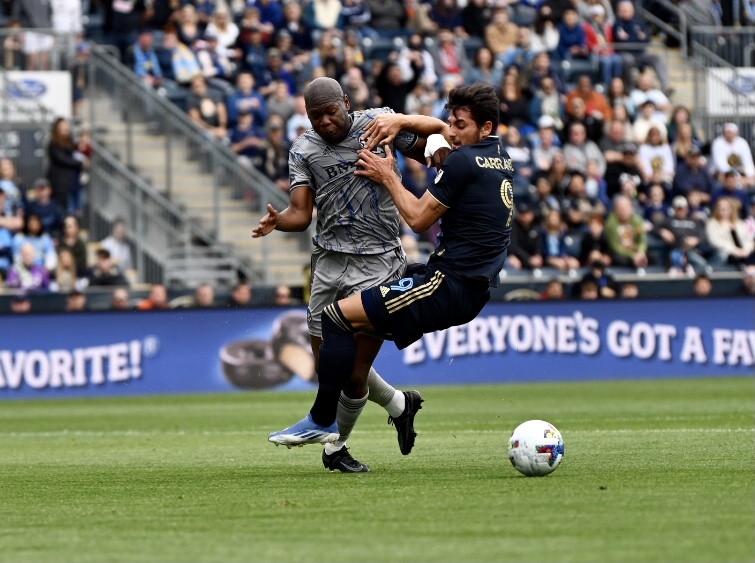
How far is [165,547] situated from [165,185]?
1790 centimetres

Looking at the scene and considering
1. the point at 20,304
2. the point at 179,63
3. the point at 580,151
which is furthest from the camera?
the point at 580,151

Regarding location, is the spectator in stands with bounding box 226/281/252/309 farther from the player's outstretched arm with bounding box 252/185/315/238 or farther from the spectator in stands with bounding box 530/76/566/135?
the player's outstretched arm with bounding box 252/185/315/238

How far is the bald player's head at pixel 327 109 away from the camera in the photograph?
30.8ft

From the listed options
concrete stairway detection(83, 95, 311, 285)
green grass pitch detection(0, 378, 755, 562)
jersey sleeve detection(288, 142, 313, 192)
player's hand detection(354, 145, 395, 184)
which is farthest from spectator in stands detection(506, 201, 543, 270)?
player's hand detection(354, 145, 395, 184)

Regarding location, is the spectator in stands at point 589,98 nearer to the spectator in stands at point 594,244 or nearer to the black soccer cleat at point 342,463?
the spectator in stands at point 594,244

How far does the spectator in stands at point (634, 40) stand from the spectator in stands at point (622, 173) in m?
3.24

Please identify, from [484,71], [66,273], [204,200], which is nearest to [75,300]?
[66,273]

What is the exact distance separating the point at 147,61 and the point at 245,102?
5.66 feet

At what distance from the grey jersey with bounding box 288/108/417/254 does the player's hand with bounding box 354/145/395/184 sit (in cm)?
27

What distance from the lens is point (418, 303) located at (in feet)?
29.6

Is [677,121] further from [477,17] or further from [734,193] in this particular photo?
[477,17]

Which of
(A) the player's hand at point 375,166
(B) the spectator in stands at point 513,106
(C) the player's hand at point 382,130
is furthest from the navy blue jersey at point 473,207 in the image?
(B) the spectator in stands at point 513,106

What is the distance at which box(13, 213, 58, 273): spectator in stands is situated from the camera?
21609 mm

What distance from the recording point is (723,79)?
29094 mm
